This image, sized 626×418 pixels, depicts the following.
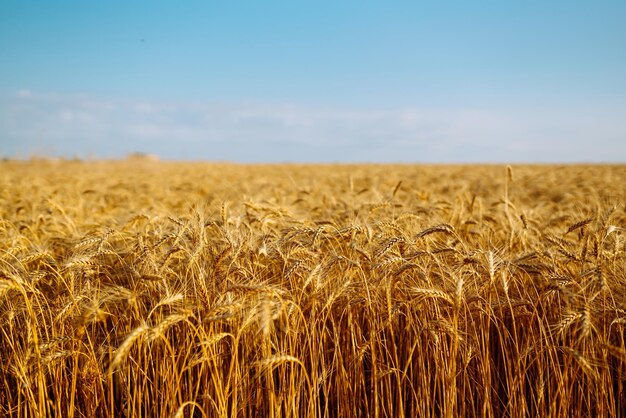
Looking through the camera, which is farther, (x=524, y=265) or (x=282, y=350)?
(x=524, y=265)

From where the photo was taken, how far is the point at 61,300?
7.61ft

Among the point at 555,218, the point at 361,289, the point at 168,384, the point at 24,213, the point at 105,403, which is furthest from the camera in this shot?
the point at 24,213

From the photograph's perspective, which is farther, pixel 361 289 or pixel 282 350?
pixel 361 289

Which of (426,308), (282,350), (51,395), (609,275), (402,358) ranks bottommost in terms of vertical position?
(51,395)

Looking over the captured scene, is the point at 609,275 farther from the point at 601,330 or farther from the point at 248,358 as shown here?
the point at 248,358

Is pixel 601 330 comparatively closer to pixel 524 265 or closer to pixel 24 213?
pixel 524 265

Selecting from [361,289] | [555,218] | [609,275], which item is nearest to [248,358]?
[361,289]

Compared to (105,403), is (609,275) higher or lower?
higher

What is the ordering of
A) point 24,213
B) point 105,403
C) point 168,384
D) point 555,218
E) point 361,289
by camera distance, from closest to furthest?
point 168,384 → point 105,403 → point 361,289 → point 555,218 → point 24,213

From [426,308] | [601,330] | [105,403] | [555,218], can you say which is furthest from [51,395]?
[555,218]

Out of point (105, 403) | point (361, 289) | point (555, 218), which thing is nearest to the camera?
point (105, 403)

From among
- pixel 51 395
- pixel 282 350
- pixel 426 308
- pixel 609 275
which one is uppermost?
pixel 609 275

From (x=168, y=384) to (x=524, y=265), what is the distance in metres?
1.78

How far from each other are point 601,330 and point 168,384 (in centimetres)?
205
